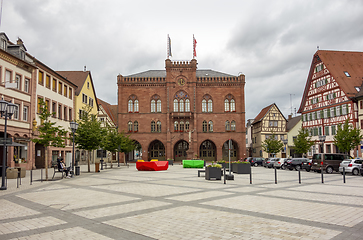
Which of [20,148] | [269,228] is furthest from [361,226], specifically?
[20,148]

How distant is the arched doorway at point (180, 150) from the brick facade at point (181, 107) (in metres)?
2.26

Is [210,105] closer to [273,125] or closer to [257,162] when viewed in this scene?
[273,125]

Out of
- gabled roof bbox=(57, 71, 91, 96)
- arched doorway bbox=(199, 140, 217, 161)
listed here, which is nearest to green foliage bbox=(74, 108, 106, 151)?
gabled roof bbox=(57, 71, 91, 96)

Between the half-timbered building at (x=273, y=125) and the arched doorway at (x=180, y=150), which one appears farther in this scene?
the half-timbered building at (x=273, y=125)

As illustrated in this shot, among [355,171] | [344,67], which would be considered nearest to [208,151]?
[344,67]

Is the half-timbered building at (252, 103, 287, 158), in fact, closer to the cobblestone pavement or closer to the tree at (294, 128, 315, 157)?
the tree at (294, 128, 315, 157)

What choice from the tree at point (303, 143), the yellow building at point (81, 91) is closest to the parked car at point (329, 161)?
the tree at point (303, 143)

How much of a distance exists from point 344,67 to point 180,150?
1403 inches

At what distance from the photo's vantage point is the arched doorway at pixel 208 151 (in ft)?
215

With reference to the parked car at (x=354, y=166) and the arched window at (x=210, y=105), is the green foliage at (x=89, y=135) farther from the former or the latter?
Result: the arched window at (x=210, y=105)

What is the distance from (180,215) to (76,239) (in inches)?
116

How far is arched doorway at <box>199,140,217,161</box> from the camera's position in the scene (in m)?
65.6

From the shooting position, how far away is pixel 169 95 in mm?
63219

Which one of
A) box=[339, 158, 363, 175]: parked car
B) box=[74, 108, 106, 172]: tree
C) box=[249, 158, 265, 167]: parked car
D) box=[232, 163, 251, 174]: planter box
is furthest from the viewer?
box=[249, 158, 265, 167]: parked car
